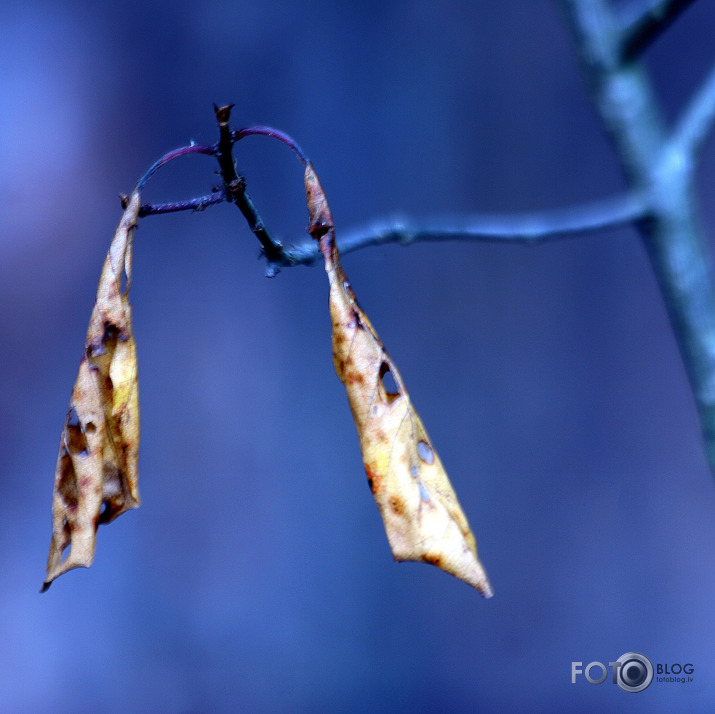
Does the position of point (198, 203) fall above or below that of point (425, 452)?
above

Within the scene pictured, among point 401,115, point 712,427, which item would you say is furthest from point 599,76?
point 401,115

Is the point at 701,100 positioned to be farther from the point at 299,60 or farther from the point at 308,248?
the point at 299,60

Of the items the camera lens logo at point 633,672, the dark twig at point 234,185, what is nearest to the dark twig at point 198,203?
the dark twig at point 234,185

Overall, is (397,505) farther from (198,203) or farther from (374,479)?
(198,203)

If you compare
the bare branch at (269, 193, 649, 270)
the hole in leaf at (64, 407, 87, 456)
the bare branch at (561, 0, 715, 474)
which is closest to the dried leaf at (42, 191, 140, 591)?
the hole in leaf at (64, 407, 87, 456)

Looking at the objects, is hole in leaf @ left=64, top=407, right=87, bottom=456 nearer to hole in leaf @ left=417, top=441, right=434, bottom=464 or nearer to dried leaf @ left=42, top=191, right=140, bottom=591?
dried leaf @ left=42, top=191, right=140, bottom=591

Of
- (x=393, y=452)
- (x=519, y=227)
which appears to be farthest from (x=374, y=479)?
(x=519, y=227)
